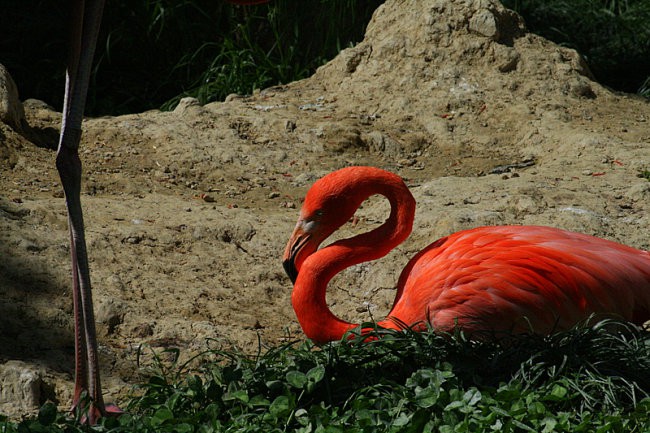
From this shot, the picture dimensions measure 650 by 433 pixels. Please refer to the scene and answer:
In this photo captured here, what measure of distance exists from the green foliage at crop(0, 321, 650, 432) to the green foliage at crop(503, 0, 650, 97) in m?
4.99

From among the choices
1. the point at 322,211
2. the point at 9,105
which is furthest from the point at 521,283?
the point at 9,105

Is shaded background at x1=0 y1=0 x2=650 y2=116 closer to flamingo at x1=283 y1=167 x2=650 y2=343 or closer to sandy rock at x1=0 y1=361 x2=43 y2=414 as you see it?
flamingo at x1=283 y1=167 x2=650 y2=343

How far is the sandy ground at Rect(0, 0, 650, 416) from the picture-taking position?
3.57 metres

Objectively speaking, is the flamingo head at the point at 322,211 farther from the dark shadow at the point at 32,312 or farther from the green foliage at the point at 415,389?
the dark shadow at the point at 32,312

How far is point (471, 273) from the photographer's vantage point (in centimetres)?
323

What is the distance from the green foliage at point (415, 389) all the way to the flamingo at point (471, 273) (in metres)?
0.11

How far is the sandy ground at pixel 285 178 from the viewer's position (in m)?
3.57

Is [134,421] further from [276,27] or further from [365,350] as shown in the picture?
[276,27]

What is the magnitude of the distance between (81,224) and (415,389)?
111cm

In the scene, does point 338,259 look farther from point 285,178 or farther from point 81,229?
point 285,178

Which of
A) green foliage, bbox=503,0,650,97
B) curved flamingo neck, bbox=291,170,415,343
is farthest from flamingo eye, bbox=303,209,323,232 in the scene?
green foliage, bbox=503,0,650,97

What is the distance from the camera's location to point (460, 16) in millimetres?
6324

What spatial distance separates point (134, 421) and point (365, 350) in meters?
0.84

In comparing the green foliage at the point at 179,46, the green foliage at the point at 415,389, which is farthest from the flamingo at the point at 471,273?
the green foliage at the point at 179,46
